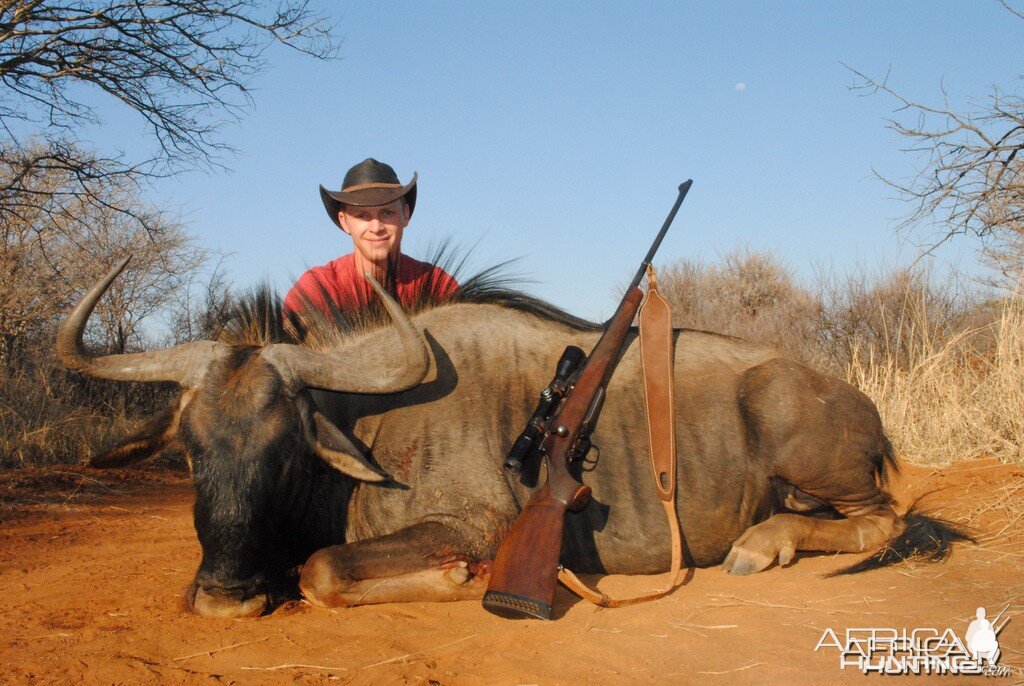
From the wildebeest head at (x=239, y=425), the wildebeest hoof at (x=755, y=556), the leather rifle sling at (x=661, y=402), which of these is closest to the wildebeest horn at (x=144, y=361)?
the wildebeest head at (x=239, y=425)

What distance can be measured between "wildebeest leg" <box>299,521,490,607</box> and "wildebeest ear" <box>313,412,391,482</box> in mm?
344

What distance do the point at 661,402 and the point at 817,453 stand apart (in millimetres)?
1003

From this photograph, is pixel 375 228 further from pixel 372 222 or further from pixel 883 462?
pixel 883 462

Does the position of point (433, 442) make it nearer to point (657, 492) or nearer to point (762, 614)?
point (657, 492)

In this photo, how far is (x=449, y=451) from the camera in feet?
14.0

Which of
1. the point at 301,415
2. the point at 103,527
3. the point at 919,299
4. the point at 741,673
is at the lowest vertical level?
the point at 103,527

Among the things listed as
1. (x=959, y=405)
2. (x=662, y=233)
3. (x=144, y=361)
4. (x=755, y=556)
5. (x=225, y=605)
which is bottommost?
(x=225, y=605)

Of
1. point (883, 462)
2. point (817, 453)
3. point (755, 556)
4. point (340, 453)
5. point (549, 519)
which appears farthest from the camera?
point (883, 462)

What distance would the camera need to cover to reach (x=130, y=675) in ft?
10.4

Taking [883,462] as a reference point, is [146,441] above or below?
below

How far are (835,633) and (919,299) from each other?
9.06 metres

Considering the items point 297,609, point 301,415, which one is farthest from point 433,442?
point 297,609
